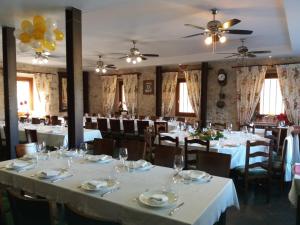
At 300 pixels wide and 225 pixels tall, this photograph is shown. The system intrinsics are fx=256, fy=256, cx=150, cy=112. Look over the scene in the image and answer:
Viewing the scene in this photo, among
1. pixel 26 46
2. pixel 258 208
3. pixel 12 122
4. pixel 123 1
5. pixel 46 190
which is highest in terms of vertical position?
pixel 123 1

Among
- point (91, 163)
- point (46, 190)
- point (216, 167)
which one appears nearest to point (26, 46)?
point (91, 163)

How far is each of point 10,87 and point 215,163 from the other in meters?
4.16

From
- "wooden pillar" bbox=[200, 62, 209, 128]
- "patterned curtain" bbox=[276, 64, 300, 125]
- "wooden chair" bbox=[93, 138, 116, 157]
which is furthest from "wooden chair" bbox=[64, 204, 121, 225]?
"wooden pillar" bbox=[200, 62, 209, 128]

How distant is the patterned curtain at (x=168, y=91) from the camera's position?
972cm

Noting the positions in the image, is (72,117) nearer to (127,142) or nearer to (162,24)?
(127,142)

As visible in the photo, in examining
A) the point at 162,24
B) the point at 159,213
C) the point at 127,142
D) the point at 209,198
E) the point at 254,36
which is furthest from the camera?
the point at 254,36

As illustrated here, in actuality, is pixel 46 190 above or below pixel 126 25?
below

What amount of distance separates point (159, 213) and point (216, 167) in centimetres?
137

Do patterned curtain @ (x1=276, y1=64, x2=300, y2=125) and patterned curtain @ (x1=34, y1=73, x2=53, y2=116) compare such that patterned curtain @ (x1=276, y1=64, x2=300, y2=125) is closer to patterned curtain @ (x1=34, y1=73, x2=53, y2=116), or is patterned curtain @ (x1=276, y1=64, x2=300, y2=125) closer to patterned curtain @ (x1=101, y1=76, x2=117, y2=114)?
patterned curtain @ (x1=101, y1=76, x2=117, y2=114)

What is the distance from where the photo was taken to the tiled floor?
3.24 metres

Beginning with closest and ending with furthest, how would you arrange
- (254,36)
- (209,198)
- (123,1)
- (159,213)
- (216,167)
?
(159,213)
(209,198)
(216,167)
(123,1)
(254,36)

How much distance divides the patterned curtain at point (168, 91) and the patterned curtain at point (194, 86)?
0.57 meters

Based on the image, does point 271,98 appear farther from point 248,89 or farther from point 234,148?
point 234,148

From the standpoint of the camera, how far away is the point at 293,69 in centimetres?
747
